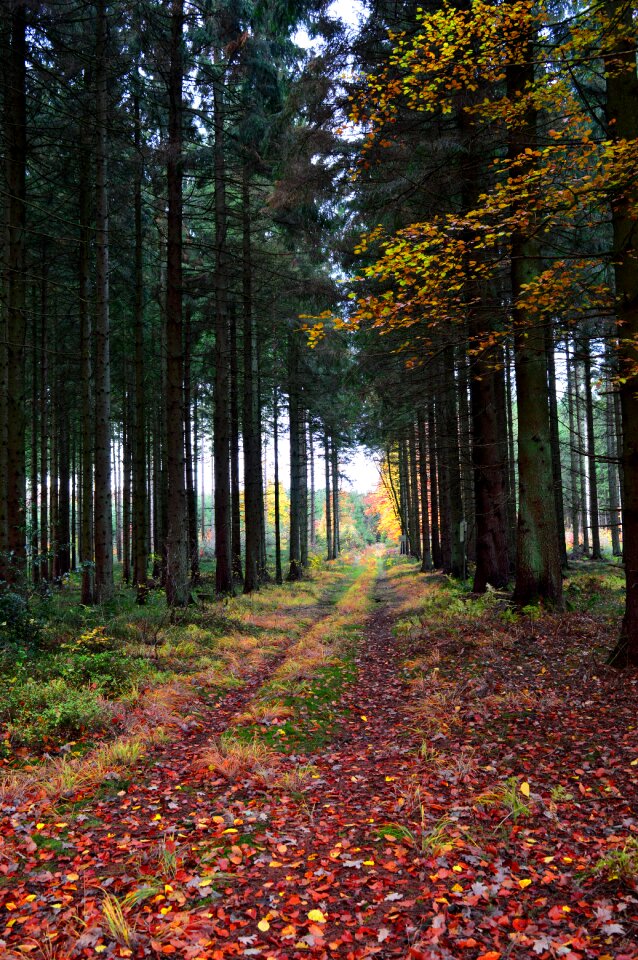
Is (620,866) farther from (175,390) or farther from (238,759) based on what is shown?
(175,390)

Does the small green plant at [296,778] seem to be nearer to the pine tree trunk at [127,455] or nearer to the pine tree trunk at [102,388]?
the pine tree trunk at [102,388]

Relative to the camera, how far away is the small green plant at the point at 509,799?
4094 millimetres

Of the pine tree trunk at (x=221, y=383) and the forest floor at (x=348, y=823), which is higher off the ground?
the pine tree trunk at (x=221, y=383)

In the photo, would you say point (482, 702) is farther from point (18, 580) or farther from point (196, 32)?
point (196, 32)

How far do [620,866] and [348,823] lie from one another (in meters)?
1.93

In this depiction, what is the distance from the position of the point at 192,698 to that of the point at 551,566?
6.58 m

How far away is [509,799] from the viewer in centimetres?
424

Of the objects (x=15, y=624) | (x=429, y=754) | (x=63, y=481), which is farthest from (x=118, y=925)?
(x=63, y=481)

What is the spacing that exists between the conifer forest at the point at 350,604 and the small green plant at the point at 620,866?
0.02 metres

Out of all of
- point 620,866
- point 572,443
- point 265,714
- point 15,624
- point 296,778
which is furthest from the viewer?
point 572,443

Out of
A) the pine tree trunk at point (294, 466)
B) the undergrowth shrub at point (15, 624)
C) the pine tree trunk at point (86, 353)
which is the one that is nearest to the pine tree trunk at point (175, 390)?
the pine tree trunk at point (86, 353)

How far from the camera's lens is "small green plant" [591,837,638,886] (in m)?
3.21

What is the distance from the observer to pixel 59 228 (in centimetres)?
1585

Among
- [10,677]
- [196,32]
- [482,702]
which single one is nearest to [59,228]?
[196,32]
